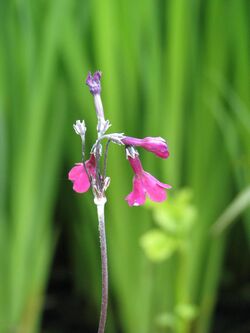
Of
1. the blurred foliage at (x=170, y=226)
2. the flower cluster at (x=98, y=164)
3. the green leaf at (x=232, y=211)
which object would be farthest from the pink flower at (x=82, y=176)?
the green leaf at (x=232, y=211)

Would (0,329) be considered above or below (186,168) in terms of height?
below

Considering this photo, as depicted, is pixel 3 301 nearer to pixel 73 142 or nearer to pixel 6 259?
pixel 6 259

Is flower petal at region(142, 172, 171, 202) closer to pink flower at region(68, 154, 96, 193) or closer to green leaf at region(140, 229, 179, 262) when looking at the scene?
pink flower at region(68, 154, 96, 193)

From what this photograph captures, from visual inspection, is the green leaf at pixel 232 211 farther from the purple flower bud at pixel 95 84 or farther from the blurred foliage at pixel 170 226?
the purple flower bud at pixel 95 84

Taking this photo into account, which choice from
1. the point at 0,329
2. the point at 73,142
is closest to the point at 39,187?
the point at 73,142

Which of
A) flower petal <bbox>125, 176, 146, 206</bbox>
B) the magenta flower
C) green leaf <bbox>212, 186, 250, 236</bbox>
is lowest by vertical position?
green leaf <bbox>212, 186, 250, 236</bbox>

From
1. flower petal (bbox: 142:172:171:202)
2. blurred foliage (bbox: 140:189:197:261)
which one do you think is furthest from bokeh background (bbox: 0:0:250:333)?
flower petal (bbox: 142:172:171:202)

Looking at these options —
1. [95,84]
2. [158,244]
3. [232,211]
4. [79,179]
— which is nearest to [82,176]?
[79,179]
